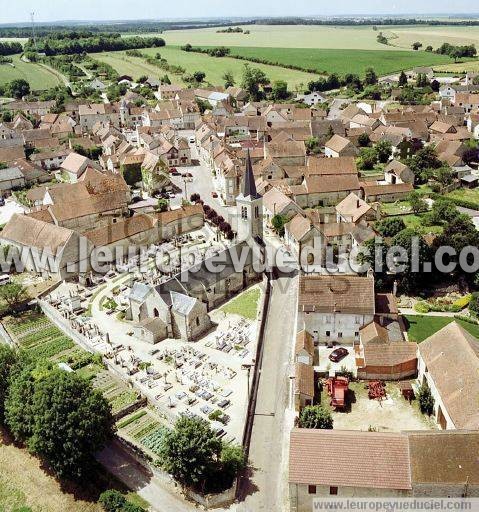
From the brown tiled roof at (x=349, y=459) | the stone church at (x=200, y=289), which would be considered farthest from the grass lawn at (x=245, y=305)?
the brown tiled roof at (x=349, y=459)

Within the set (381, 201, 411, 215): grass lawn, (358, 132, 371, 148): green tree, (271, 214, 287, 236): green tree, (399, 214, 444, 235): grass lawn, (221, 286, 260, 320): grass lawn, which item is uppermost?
(358, 132, 371, 148): green tree

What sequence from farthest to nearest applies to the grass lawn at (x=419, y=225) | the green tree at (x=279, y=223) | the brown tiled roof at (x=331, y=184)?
the brown tiled roof at (x=331, y=184), the green tree at (x=279, y=223), the grass lawn at (x=419, y=225)

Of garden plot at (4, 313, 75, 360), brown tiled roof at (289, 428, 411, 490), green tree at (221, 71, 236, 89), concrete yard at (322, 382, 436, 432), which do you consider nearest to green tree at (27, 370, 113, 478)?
brown tiled roof at (289, 428, 411, 490)

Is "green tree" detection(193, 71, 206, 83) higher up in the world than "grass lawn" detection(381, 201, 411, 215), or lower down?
higher up

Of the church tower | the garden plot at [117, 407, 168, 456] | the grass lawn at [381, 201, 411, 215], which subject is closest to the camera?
the garden plot at [117, 407, 168, 456]

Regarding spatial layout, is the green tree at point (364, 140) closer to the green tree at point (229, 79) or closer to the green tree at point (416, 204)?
the green tree at point (416, 204)

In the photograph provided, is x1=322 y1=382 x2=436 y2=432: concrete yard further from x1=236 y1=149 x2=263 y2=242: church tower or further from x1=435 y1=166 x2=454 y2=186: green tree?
x1=435 y1=166 x2=454 y2=186: green tree

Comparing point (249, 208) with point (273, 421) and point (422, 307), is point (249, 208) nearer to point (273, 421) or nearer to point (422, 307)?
point (422, 307)
